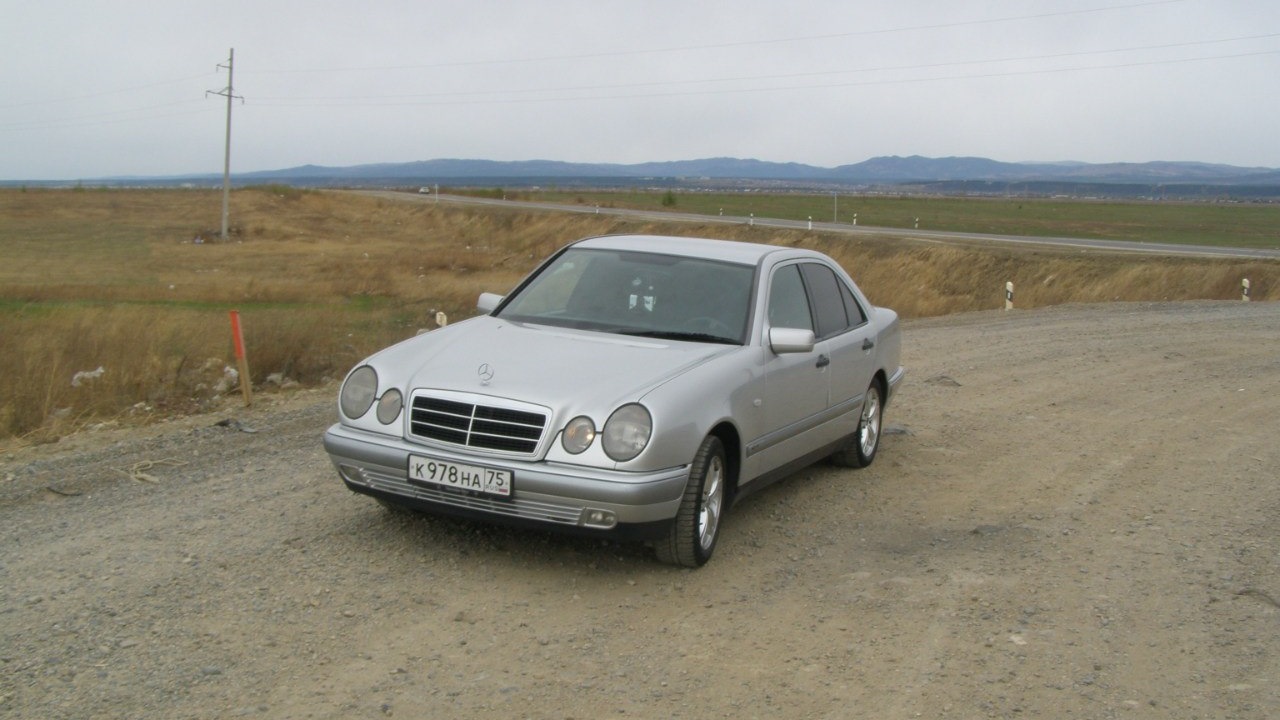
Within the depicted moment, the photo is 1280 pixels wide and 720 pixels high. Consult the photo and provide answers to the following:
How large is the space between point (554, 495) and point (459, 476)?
0.47 meters

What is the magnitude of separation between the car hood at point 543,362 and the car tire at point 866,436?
6.88 ft

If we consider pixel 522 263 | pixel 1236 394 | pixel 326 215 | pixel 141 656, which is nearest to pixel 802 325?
pixel 141 656

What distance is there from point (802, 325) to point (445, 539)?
2546mm

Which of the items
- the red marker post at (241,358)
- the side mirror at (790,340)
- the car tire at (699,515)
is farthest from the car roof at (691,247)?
the red marker post at (241,358)

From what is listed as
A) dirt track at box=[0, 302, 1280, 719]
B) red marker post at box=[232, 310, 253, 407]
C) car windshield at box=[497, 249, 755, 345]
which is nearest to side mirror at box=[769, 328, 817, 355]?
car windshield at box=[497, 249, 755, 345]

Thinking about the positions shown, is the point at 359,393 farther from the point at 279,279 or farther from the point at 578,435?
the point at 279,279

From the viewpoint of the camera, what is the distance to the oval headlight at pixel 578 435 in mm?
5312

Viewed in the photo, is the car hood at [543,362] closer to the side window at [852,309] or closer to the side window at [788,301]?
the side window at [788,301]

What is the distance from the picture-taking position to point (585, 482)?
5.21 m

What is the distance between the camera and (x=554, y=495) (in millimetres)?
5242

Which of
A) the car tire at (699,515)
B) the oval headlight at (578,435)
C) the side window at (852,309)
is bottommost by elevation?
the car tire at (699,515)

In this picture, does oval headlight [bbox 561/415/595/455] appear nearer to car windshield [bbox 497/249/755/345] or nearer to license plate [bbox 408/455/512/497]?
license plate [bbox 408/455/512/497]

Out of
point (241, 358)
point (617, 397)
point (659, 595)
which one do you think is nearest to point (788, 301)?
point (617, 397)

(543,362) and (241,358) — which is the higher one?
(543,362)
